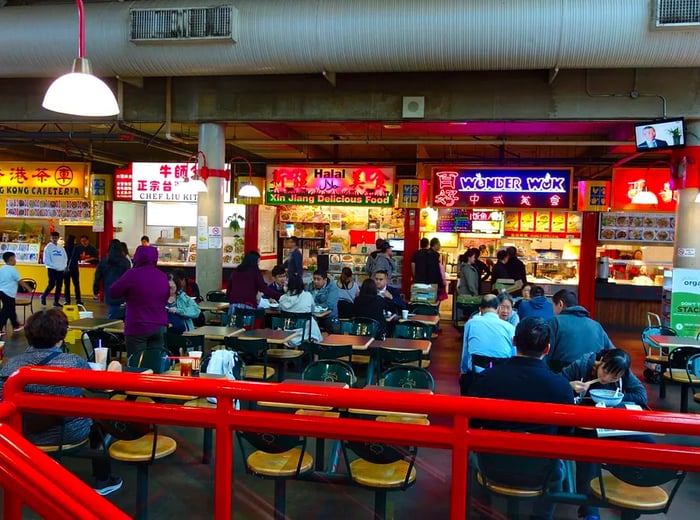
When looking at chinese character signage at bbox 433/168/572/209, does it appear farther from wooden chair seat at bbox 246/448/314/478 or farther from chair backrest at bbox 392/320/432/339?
wooden chair seat at bbox 246/448/314/478

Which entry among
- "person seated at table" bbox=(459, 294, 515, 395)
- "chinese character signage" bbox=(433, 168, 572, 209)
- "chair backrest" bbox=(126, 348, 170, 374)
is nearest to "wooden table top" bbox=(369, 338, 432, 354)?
"person seated at table" bbox=(459, 294, 515, 395)

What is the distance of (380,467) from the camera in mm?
3221

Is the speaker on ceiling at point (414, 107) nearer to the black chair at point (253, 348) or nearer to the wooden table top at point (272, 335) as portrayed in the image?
the wooden table top at point (272, 335)

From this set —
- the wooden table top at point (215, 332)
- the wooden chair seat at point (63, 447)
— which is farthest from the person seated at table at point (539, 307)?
the wooden chair seat at point (63, 447)

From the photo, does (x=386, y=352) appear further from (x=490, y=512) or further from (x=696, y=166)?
(x=696, y=166)

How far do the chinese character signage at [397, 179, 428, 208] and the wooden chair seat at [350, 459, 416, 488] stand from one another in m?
8.35

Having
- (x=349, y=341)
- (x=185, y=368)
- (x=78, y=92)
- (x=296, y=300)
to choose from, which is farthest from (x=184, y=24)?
(x=185, y=368)

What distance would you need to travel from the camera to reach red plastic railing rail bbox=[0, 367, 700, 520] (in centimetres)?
193

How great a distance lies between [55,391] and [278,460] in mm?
1307

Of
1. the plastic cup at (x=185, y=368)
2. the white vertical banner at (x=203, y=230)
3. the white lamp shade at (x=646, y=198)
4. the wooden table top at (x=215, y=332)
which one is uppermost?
the white lamp shade at (x=646, y=198)

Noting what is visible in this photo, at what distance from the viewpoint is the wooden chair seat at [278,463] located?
316 centimetres

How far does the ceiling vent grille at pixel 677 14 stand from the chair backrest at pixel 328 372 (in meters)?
4.79

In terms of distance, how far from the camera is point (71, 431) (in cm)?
314

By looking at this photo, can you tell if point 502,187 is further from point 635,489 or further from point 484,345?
point 635,489
